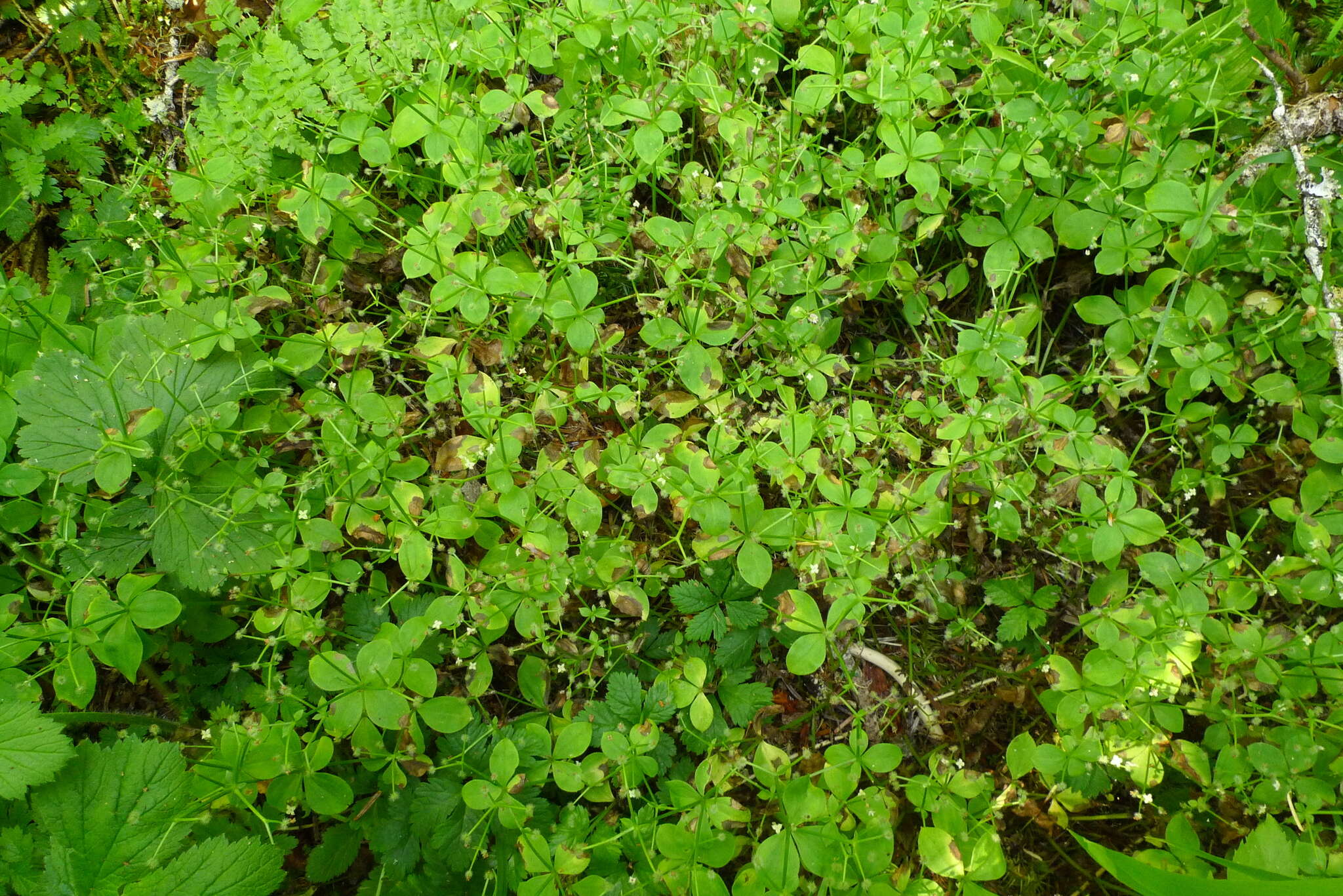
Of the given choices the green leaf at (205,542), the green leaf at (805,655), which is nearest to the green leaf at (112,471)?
the green leaf at (205,542)

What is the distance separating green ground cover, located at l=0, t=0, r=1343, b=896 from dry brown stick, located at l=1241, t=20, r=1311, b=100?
0.01m

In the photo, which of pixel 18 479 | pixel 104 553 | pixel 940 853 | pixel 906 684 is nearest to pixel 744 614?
pixel 906 684

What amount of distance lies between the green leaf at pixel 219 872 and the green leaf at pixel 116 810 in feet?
0.10

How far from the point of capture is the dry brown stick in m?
2.71

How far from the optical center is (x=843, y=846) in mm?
2205

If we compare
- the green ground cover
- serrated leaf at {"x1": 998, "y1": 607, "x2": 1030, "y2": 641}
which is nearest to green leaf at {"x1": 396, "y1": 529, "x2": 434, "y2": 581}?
the green ground cover

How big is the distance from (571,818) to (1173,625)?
1921 millimetres

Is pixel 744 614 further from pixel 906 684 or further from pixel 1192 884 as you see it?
pixel 1192 884

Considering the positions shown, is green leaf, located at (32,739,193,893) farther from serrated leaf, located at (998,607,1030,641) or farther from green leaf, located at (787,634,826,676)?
serrated leaf, located at (998,607,1030,641)

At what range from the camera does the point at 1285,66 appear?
2705 millimetres

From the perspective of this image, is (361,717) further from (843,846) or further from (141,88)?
(141,88)

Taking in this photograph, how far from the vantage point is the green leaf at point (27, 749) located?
2160 millimetres

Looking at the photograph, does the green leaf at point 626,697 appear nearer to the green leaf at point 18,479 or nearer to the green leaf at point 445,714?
the green leaf at point 445,714

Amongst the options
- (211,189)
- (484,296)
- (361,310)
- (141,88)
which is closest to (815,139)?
(484,296)
